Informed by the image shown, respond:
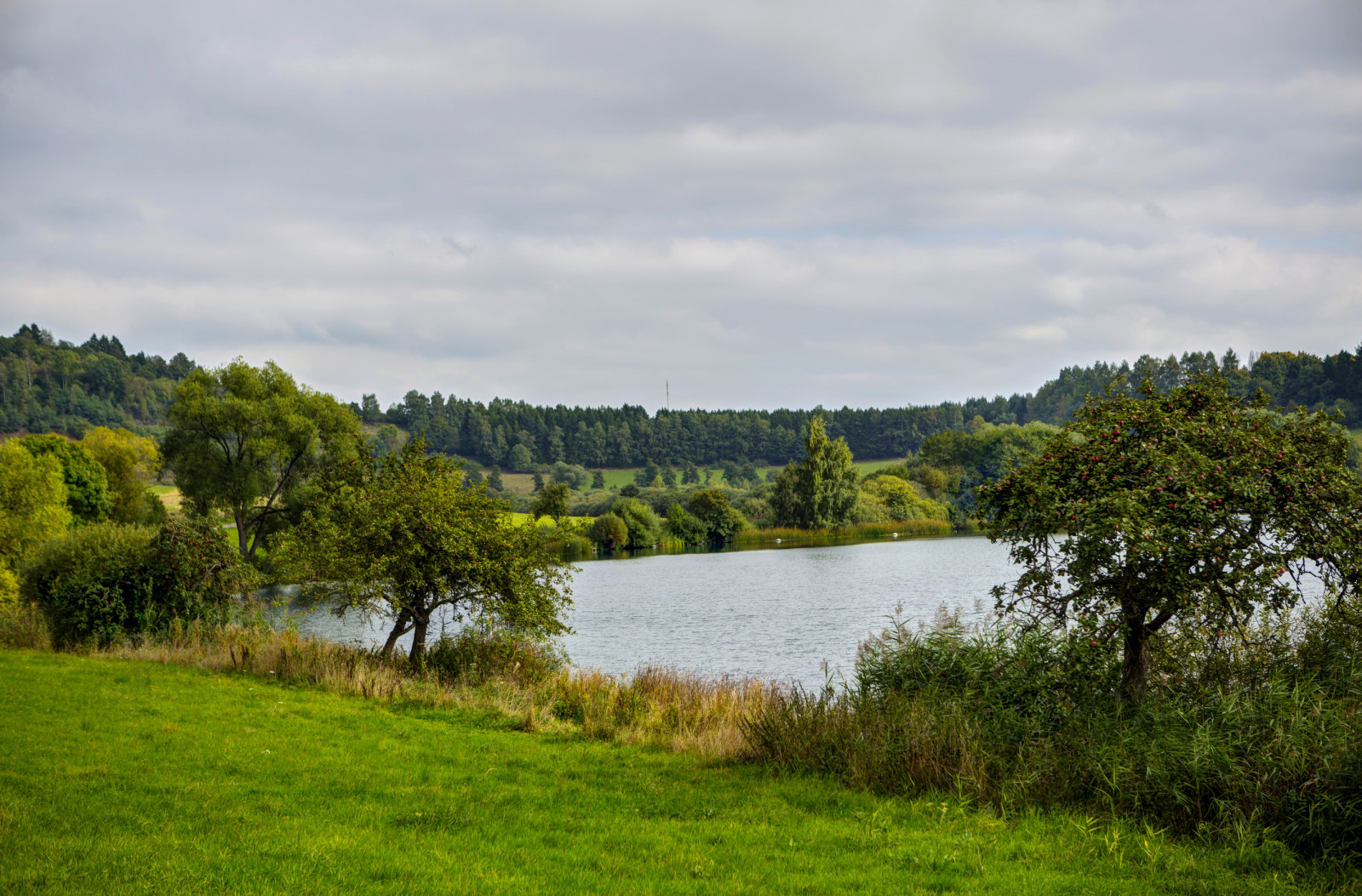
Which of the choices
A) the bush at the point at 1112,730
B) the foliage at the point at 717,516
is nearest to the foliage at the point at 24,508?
the bush at the point at 1112,730

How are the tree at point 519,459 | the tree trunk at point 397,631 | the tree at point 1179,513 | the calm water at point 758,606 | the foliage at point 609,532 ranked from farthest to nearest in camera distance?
1. the tree at point 519,459
2. the foliage at point 609,532
3. the calm water at point 758,606
4. the tree trunk at point 397,631
5. the tree at point 1179,513

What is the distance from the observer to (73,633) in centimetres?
2388

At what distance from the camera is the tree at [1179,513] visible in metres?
10.3

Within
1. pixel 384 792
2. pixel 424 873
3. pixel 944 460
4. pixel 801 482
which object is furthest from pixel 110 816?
pixel 944 460

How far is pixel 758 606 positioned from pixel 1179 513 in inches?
1138

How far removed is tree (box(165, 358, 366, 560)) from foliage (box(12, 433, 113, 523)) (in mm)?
9981

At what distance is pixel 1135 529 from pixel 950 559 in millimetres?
46106

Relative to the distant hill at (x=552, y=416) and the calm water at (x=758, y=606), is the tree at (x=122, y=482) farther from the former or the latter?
the distant hill at (x=552, y=416)

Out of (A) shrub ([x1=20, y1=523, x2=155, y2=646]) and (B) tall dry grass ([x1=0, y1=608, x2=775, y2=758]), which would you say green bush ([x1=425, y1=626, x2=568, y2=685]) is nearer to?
(B) tall dry grass ([x1=0, y1=608, x2=775, y2=758])

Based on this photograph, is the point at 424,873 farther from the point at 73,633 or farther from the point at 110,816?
the point at 73,633

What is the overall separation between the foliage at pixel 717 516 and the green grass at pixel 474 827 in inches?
2843

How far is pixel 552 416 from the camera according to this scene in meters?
176

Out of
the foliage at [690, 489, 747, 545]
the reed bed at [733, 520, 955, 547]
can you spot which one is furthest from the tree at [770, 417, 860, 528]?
the foliage at [690, 489, 747, 545]

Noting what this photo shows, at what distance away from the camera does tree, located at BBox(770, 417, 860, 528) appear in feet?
277
